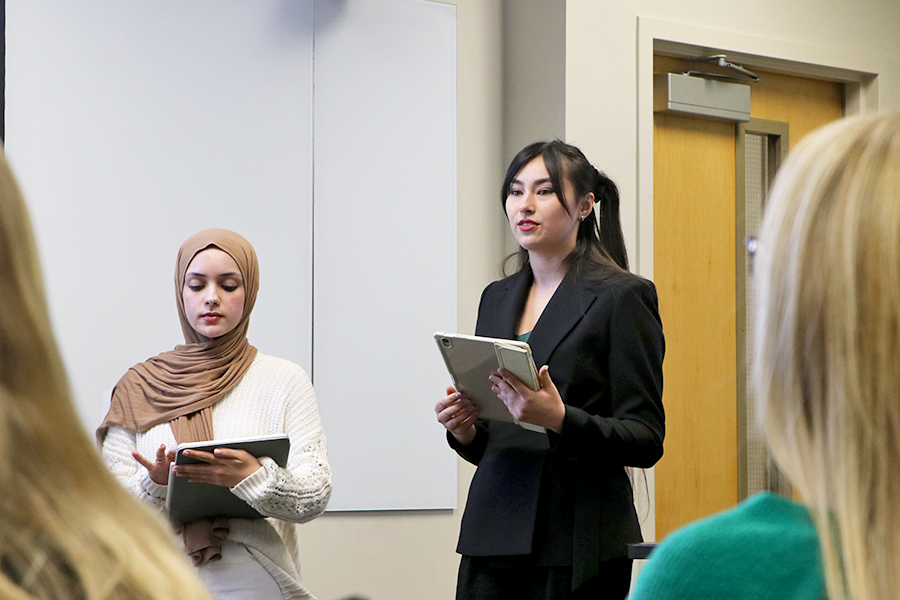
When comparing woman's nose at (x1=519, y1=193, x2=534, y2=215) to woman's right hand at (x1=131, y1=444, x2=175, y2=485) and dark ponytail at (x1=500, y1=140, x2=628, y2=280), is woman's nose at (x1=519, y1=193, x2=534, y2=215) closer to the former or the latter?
dark ponytail at (x1=500, y1=140, x2=628, y2=280)

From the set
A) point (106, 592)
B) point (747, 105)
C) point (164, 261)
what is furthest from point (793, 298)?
point (747, 105)

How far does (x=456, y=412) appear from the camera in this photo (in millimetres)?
2293

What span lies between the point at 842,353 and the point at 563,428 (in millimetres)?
1490

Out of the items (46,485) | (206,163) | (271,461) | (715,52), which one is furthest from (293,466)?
(715,52)

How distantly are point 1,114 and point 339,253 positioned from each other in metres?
1.16

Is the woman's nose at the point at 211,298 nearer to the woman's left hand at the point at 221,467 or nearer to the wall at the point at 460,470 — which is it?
the woman's left hand at the point at 221,467

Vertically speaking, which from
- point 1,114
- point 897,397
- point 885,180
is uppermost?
point 1,114

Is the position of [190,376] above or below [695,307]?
below

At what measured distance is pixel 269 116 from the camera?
11.2 feet

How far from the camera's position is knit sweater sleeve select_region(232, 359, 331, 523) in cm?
209

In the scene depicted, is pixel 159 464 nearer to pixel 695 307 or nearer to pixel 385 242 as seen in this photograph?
pixel 385 242

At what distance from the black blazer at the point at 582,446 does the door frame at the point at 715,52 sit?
145 centimetres

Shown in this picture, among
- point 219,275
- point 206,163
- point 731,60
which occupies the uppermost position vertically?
point 731,60

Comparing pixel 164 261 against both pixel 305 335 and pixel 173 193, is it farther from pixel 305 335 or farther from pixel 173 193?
pixel 305 335
